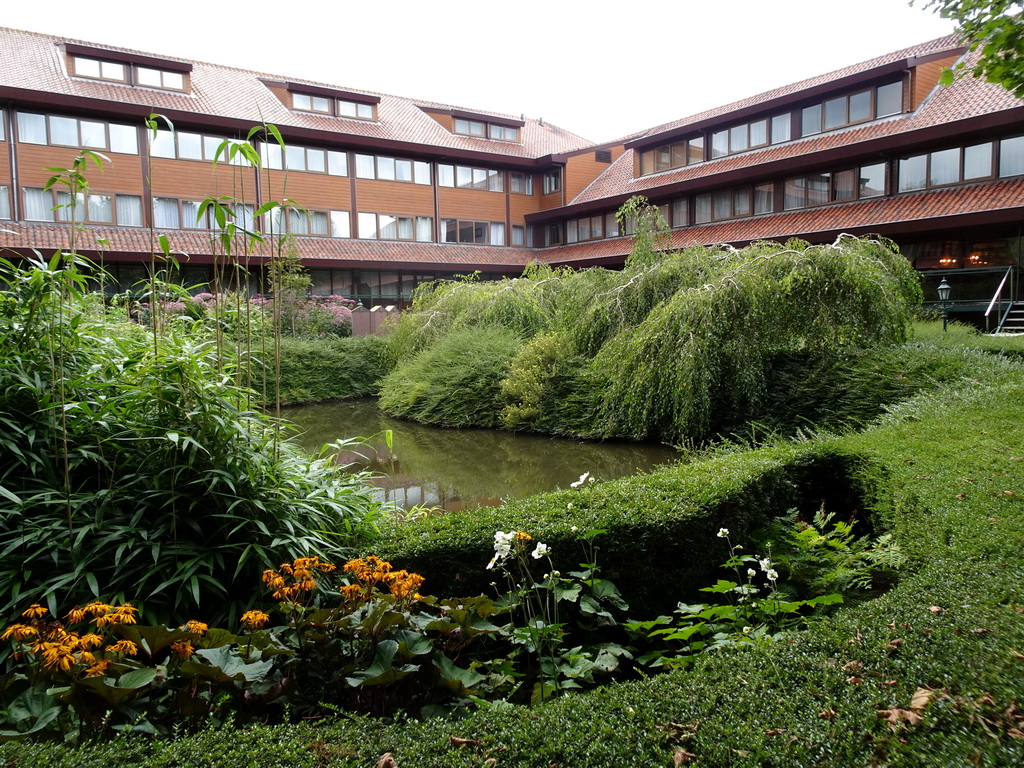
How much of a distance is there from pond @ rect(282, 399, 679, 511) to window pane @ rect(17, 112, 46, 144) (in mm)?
14254

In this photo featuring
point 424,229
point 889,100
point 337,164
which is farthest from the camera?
point 424,229

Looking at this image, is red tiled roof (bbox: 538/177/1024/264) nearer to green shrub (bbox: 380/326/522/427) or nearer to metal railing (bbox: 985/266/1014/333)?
metal railing (bbox: 985/266/1014/333)

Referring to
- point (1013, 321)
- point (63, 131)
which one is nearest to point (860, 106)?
point (1013, 321)

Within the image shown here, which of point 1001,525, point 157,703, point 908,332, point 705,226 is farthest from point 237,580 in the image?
point 705,226

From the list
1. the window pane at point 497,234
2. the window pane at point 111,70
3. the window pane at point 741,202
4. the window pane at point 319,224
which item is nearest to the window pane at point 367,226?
the window pane at point 319,224

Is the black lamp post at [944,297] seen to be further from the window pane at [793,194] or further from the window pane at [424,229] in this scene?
the window pane at [424,229]

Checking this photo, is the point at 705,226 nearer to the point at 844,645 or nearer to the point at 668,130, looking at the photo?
the point at 668,130

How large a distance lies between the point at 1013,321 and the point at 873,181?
632 cm

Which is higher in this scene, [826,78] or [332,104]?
[332,104]

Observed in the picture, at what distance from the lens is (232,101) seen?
2489 cm

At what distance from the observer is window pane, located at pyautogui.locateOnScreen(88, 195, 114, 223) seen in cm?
2181

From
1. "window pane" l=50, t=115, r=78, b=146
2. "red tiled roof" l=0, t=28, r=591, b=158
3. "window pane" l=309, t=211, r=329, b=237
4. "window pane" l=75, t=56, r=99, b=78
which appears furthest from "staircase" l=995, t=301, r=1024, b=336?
"window pane" l=75, t=56, r=99, b=78

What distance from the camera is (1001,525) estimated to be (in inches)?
135

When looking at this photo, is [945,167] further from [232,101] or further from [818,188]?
[232,101]
